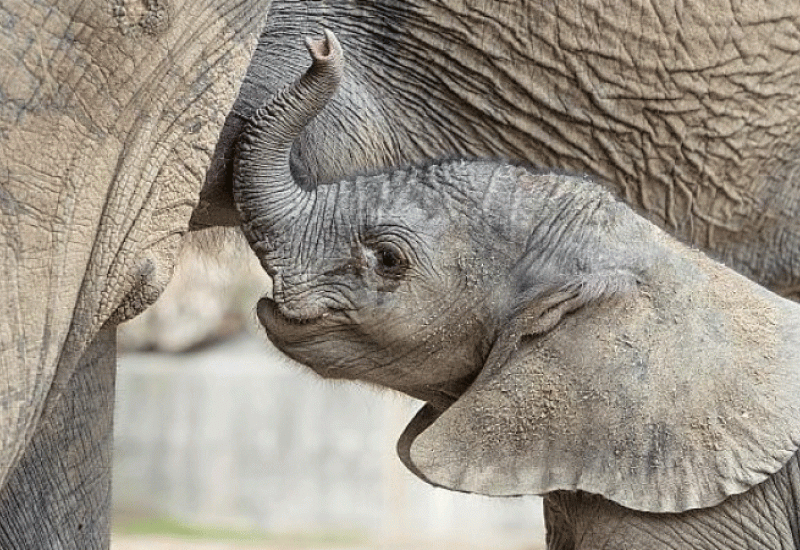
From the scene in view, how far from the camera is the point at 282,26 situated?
316 centimetres

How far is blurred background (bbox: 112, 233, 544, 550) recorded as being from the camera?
21.2 feet

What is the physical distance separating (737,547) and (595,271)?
0.42 metres

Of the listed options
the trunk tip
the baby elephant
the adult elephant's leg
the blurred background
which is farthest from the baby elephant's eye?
the blurred background

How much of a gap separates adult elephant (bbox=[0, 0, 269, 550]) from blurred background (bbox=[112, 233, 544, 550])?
3.83 m

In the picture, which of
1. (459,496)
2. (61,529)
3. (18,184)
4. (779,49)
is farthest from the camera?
(459,496)

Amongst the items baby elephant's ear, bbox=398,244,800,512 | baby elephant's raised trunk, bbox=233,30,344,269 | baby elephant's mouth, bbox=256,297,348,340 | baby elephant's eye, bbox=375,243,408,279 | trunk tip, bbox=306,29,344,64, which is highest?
trunk tip, bbox=306,29,344,64

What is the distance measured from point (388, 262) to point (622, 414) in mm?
380

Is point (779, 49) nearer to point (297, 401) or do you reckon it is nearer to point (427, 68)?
point (427, 68)

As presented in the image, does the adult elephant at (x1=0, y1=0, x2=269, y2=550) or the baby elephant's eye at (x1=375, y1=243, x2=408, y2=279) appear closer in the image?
the adult elephant at (x1=0, y1=0, x2=269, y2=550)

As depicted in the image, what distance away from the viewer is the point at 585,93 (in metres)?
3.30

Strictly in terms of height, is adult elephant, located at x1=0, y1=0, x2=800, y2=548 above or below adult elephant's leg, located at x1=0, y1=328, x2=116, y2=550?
above

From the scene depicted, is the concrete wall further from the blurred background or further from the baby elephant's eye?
the baby elephant's eye

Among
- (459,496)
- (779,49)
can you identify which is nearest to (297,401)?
(459,496)

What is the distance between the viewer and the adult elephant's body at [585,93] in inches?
125
